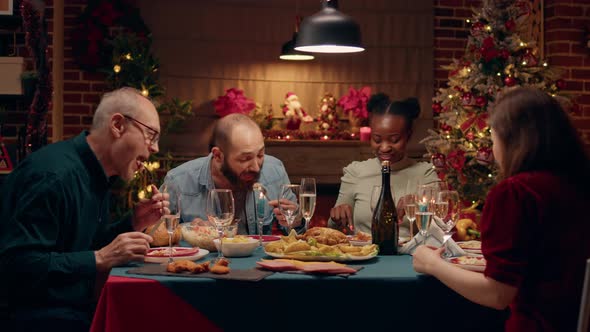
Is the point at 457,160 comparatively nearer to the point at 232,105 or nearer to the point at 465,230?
the point at 232,105

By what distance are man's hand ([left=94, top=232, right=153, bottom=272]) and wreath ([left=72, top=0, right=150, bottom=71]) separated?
12.1ft

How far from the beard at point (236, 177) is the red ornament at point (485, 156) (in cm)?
219

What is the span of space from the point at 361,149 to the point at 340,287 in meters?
4.31

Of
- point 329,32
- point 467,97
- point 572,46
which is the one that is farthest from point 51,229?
point 572,46

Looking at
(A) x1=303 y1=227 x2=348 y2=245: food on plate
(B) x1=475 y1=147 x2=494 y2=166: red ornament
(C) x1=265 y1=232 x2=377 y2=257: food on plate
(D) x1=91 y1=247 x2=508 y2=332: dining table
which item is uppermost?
(B) x1=475 y1=147 x2=494 y2=166: red ornament

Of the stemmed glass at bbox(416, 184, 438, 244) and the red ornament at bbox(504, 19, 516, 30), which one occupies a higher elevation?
the red ornament at bbox(504, 19, 516, 30)

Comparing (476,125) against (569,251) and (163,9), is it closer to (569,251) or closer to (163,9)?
(163,9)

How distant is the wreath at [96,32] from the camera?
19.1 feet

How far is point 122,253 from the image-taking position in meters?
2.34

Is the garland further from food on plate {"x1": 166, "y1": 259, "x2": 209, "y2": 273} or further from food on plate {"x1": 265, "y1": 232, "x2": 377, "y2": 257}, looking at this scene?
food on plate {"x1": 166, "y1": 259, "x2": 209, "y2": 273}

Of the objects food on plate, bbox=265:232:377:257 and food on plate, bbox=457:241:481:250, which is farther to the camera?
food on plate, bbox=457:241:481:250

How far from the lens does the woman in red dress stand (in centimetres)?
182

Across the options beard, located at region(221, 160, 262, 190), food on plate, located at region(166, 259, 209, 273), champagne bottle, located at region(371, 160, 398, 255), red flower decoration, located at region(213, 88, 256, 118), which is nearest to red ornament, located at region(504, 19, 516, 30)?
red flower decoration, located at region(213, 88, 256, 118)

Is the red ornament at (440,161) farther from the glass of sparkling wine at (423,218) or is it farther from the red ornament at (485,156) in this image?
the glass of sparkling wine at (423,218)
